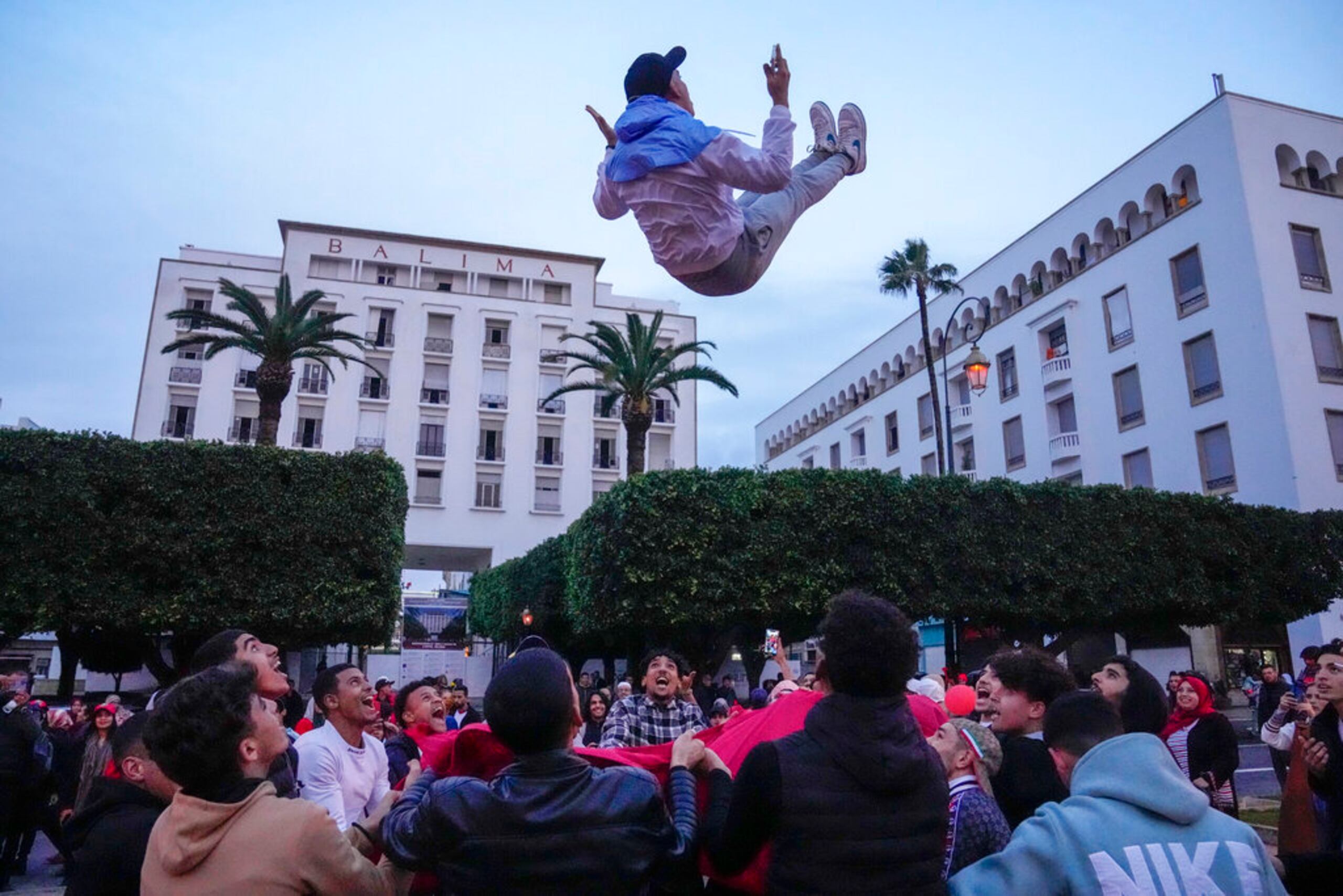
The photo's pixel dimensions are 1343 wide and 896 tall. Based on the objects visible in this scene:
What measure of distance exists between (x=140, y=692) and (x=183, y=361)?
77.9 feet

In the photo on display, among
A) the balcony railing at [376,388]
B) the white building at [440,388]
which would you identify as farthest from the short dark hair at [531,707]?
the balcony railing at [376,388]

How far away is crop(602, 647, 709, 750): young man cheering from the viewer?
19.6ft

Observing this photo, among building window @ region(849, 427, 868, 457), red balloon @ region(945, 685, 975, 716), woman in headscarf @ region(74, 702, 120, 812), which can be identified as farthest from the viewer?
building window @ region(849, 427, 868, 457)

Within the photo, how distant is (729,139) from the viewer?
173 inches

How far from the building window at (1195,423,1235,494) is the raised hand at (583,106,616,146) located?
3091cm

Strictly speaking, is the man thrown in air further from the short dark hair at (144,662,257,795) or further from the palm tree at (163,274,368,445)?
the palm tree at (163,274,368,445)

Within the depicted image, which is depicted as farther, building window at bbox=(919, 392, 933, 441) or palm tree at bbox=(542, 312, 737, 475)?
building window at bbox=(919, 392, 933, 441)

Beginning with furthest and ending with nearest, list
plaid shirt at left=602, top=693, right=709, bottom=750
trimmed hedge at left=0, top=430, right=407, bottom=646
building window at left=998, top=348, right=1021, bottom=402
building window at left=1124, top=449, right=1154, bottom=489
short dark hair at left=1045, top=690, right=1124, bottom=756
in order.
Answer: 1. building window at left=998, top=348, right=1021, bottom=402
2. building window at left=1124, top=449, right=1154, bottom=489
3. trimmed hedge at left=0, top=430, right=407, bottom=646
4. plaid shirt at left=602, top=693, right=709, bottom=750
5. short dark hair at left=1045, top=690, right=1124, bottom=756

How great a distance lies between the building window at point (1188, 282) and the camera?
3114 cm

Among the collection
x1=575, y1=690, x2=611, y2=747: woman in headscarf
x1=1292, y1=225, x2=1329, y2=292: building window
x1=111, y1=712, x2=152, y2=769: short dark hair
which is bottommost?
x1=575, y1=690, x2=611, y2=747: woman in headscarf

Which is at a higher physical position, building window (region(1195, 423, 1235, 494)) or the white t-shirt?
building window (region(1195, 423, 1235, 494))

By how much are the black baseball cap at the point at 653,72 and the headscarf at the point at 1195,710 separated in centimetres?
575

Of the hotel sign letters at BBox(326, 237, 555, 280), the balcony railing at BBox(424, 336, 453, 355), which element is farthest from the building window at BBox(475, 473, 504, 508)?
the hotel sign letters at BBox(326, 237, 555, 280)

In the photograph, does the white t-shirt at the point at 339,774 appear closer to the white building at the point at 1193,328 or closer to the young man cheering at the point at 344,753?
the young man cheering at the point at 344,753
